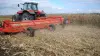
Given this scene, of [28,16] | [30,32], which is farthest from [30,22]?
[28,16]

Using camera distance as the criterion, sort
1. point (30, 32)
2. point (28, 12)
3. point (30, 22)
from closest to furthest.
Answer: point (30, 32)
point (30, 22)
point (28, 12)

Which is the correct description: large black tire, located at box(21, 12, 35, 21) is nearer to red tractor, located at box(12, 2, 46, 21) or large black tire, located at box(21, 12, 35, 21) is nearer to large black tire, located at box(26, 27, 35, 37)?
red tractor, located at box(12, 2, 46, 21)

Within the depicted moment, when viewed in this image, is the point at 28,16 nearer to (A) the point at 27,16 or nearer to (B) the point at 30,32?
(A) the point at 27,16

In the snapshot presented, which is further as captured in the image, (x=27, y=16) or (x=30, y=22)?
(x=27, y=16)

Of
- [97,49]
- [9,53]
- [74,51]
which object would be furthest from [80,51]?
[9,53]

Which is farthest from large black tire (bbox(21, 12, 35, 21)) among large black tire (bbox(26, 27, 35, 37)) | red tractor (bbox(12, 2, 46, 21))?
large black tire (bbox(26, 27, 35, 37))

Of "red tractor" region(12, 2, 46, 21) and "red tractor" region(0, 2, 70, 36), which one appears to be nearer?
"red tractor" region(0, 2, 70, 36)

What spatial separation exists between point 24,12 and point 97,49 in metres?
7.71

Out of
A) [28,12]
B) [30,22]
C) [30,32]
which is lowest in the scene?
[30,32]

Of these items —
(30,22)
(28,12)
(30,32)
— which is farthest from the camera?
(28,12)

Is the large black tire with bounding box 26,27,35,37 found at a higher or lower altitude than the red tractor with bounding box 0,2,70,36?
lower

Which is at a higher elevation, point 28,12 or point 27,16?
point 28,12

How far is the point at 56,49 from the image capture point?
720 centimetres

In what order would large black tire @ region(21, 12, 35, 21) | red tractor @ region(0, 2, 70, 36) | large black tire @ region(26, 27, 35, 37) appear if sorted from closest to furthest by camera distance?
large black tire @ region(26, 27, 35, 37)
red tractor @ region(0, 2, 70, 36)
large black tire @ region(21, 12, 35, 21)
